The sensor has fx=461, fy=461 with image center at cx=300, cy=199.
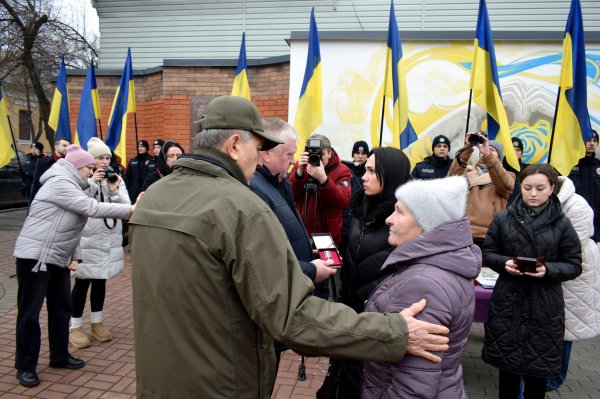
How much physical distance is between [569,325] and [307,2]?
9792 millimetres

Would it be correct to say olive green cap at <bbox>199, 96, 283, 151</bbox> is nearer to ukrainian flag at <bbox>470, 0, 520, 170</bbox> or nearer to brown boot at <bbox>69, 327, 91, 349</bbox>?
brown boot at <bbox>69, 327, 91, 349</bbox>

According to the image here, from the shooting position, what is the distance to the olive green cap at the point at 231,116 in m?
1.70

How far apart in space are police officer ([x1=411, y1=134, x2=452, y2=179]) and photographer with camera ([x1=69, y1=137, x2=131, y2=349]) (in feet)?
13.1

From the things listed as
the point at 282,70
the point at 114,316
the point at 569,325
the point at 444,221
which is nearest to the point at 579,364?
the point at 569,325

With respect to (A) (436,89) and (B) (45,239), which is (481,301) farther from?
(A) (436,89)

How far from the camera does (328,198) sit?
14.0 feet

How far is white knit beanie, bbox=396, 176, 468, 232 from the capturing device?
1864 mm

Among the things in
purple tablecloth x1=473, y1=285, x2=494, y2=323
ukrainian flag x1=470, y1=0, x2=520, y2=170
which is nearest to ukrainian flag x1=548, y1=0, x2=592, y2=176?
ukrainian flag x1=470, y1=0, x2=520, y2=170

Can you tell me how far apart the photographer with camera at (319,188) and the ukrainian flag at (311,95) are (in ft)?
5.77

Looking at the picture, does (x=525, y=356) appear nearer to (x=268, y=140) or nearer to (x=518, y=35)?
(x=268, y=140)

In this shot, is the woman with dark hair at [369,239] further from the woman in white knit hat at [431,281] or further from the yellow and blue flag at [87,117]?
the yellow and blue flag at [87,117]

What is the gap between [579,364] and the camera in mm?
4547

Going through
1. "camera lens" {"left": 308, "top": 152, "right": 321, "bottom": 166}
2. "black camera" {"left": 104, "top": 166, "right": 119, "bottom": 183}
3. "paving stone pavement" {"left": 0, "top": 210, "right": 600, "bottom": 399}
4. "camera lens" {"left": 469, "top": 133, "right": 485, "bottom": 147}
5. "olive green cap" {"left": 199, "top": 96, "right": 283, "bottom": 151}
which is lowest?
"paving stone pavement" {"left": 0, "top": 210, "right": 600, "bottom": 399}

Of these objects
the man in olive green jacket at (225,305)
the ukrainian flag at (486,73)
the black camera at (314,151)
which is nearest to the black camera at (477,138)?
the black camera at (314,151)
